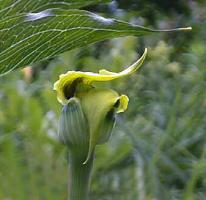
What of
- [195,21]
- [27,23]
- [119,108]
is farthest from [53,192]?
[27,23]

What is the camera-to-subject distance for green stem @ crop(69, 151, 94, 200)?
21.2 inches

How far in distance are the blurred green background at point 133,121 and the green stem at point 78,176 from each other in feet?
2.82

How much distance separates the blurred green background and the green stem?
0.86 meters

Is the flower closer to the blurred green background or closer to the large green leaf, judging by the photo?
the large green leaf

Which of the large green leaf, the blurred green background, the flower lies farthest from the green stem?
the blurred green background

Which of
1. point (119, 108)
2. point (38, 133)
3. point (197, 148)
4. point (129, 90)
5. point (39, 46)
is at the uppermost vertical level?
point (39, 46)

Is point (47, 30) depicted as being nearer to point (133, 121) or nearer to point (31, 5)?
point (31, 5)

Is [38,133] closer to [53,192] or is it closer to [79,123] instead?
[53,192]

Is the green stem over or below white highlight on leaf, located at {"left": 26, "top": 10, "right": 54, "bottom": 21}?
below

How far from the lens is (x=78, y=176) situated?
0.55 m

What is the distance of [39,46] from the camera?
1.56 ft

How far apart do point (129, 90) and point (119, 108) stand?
114 centimetres

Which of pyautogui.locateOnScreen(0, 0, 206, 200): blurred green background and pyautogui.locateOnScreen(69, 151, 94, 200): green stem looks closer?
pyautogui.locateOnScreen(69, 151, 94, 200): green stem

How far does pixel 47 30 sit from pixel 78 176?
0.48ft
